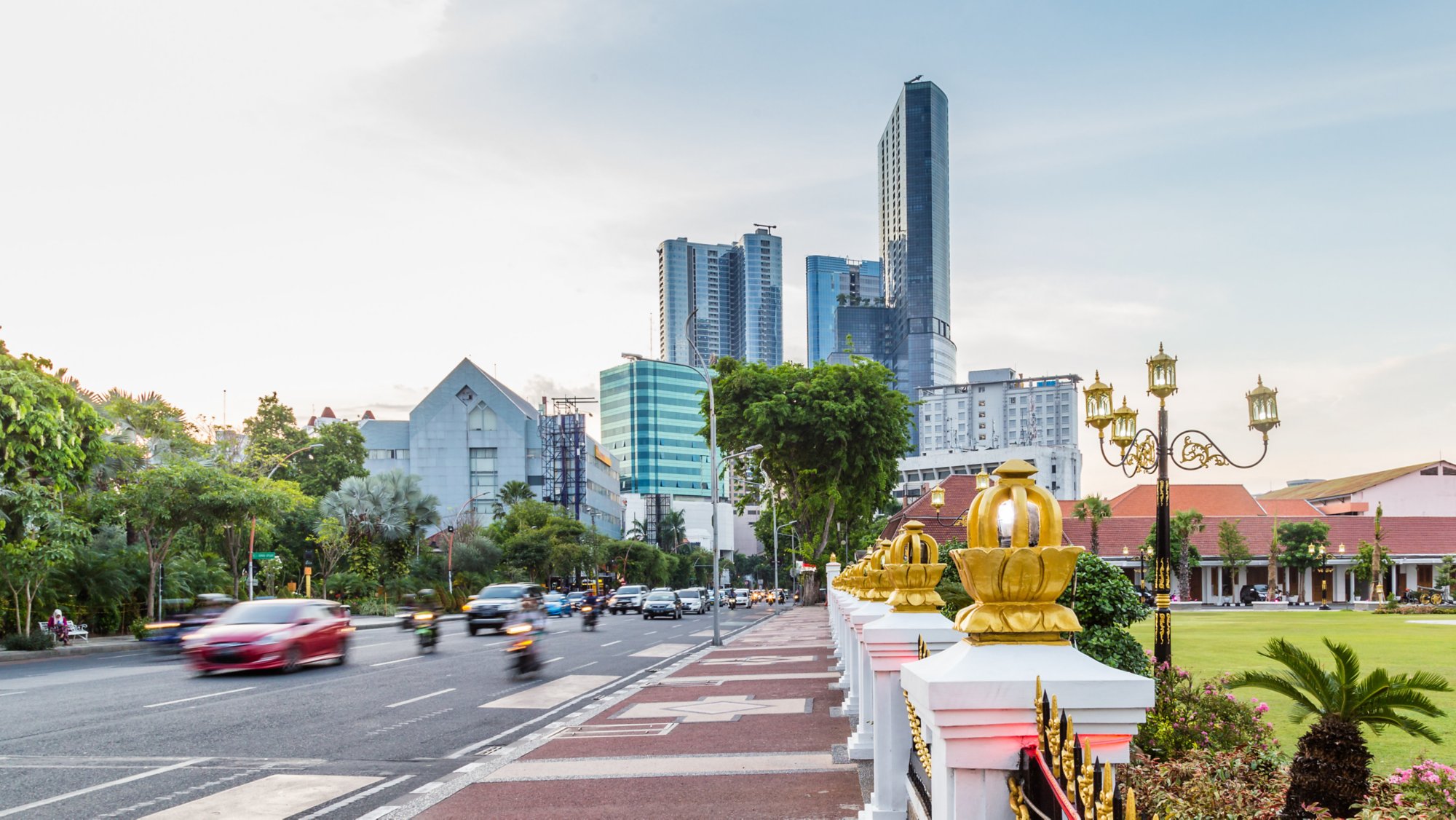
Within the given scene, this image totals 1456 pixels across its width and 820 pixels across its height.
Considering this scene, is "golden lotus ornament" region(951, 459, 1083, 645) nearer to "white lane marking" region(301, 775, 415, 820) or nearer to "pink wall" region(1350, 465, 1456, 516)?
"white lane marking" region(301, 775, 415, 820)

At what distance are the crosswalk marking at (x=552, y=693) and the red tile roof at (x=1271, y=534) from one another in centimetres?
5207

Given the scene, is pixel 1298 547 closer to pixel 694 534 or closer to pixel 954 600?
pixel 954 600

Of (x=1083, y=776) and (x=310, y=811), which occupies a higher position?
(x=1083, y=776)

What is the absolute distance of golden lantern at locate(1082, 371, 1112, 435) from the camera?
54.5ft

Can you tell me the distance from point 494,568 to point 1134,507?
50.0 m

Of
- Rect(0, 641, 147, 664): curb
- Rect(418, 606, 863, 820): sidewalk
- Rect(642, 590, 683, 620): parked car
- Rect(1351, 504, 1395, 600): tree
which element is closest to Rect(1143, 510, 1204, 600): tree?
Rect(1351, 504, 1395, 600): tree

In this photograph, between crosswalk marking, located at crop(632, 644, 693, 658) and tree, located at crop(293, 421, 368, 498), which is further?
tree, located at crop(293, 421, 368, 498)

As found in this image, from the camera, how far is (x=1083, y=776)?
251 cm

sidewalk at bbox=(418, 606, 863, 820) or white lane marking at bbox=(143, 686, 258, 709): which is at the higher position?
sidewalk at bbox=(418, 606, 863, 820)

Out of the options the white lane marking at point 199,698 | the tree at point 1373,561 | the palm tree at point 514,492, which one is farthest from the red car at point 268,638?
the palm tree at point 514,492

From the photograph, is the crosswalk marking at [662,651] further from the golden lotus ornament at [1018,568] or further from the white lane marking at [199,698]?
the golden lotus ornament at [1018,568]

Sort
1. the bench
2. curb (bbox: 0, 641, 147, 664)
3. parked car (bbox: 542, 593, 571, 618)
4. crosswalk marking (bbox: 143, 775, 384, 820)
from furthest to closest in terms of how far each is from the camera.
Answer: parked car (bbox: 542, 593, 571, 618), the bench, curb (bbox: 0, 641, 147, 664), crosswalk marking (bbox: 143, 775, 384, 820)

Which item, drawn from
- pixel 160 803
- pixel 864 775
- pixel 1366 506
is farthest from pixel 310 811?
pixel 1366 506

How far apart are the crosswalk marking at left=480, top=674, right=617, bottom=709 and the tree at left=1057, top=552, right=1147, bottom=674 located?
8283 millimetres
